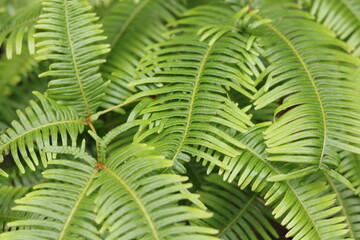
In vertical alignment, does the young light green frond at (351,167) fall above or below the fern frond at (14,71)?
below

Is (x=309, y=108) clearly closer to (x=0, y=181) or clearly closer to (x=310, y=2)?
(x=310, y=2)

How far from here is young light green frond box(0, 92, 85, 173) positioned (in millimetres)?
1154

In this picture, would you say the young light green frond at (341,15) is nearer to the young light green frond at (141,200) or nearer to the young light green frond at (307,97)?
the young light green frond at (307,97)

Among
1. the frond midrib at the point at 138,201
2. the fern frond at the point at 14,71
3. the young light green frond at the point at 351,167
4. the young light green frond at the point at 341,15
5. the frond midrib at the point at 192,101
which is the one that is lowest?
the frond midrib at the point at 138,201

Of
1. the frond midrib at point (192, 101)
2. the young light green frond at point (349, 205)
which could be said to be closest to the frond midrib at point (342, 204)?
the young light green frond at point (349, 205)

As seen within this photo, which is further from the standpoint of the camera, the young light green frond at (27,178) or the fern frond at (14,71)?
the fern frond at (14,71)

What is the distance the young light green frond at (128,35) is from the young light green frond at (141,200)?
0.41 m

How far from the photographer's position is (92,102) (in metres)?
1.27

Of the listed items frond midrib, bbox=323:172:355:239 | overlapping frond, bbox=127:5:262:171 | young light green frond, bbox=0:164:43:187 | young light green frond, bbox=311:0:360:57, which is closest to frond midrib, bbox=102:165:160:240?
overlapping frond, bbox=127:5:262:171

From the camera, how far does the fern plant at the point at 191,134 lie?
0.96 meters

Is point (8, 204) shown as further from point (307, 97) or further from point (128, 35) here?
point (307, 97)

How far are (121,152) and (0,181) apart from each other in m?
0.64

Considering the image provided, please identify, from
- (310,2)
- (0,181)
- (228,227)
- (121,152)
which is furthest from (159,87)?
(310,2)

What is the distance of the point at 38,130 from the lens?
3.89ft
